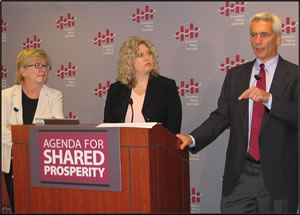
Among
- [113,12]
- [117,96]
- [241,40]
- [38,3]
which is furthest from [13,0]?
[241,40]

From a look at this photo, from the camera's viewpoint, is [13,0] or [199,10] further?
[13,0]

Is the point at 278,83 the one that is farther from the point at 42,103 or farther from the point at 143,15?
the point at 143,15

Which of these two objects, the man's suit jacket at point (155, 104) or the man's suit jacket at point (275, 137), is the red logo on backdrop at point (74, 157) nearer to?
the man's suit jacket at point (275, 137)

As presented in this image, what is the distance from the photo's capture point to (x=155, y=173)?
2.32 meters

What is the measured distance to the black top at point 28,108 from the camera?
358 cm

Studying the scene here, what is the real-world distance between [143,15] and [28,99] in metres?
1.77

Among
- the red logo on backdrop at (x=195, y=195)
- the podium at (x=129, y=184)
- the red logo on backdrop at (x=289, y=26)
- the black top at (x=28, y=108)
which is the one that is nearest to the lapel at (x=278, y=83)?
the podium at (x=129, y=184)

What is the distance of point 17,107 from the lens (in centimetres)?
356

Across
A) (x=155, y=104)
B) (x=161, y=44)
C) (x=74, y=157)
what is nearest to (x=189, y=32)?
(x=161, y=44)

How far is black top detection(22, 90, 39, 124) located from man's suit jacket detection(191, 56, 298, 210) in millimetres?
1584

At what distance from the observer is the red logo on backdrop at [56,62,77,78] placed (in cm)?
503

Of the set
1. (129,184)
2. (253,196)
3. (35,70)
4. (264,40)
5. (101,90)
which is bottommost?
(253,196)

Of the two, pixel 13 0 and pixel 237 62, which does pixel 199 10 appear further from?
pixel 13 0

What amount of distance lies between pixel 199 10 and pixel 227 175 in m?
2.12
